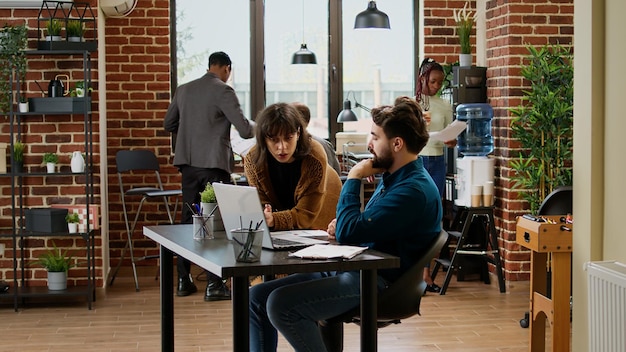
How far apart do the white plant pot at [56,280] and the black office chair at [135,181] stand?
60cm

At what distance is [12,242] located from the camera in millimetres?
6672

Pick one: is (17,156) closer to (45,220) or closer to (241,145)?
(45,220)

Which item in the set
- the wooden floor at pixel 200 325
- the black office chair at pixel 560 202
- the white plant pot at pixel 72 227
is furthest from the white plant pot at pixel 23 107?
the black office chair at pixel 560 202

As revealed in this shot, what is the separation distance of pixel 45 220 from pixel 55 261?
0.32 meters

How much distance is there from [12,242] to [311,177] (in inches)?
126

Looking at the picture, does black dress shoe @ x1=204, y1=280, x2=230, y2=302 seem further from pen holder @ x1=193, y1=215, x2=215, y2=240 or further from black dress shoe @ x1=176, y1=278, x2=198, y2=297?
pen holder @ x1=193, y1=215, x2=215, y2=240

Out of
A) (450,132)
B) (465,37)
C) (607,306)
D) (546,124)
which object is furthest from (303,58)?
(607,306)

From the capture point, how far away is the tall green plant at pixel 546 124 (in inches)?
260

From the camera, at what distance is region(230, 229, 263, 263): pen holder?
322cm

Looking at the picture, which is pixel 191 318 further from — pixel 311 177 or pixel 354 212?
pixel 354 212

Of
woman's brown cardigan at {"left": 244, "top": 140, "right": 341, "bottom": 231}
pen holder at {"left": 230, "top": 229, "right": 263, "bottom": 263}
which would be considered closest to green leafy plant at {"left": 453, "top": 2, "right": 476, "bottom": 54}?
woman's brown cardigan at {"left": 244, "top": 140, "right": 341, "bottom": 231}

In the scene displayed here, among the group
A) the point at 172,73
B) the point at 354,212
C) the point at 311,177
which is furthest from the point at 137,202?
the point at 354,212

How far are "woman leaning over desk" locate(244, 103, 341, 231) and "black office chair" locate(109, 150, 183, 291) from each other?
9.31ft

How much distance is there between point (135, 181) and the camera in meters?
7.82
